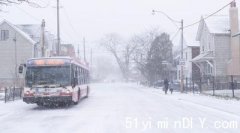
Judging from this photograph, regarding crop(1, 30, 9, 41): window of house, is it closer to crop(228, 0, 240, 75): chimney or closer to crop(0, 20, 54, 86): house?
crop(0, 20, 54, 86): house

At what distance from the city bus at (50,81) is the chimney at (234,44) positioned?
3066 cm

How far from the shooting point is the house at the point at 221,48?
171 feet

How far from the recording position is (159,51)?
7506cm

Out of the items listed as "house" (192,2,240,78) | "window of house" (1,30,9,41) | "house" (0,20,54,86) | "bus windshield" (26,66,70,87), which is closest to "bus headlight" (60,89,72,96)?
"bus windshield" (26,66,70,87)

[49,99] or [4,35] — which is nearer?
[49,99]

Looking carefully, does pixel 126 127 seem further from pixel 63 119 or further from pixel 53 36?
pixel 53 36

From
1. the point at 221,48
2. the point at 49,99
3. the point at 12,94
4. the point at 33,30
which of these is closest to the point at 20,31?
the point at 33,30

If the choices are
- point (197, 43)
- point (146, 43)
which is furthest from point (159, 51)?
point (146, 43)

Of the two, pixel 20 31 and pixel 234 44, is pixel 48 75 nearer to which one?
pixel 234 44

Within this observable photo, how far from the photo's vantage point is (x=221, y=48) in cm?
5594

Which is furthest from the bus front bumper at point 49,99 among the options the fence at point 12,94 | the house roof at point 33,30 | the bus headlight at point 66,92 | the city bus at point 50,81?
the house roof at point 33,30

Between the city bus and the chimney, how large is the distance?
3066 centimetres

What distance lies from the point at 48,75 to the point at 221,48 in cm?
3590

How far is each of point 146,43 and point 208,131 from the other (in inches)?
3029
